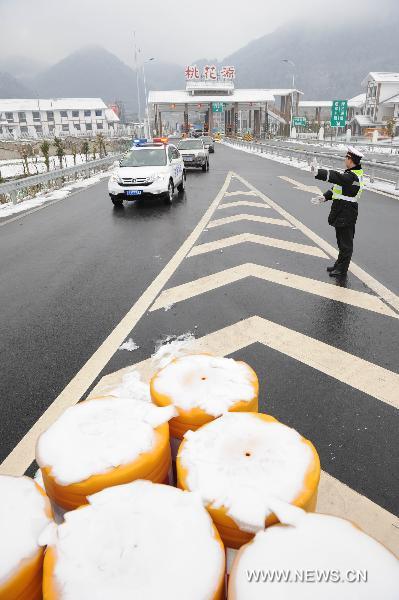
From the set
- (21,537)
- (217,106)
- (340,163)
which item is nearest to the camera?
(21,537)

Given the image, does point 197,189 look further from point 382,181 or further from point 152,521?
point 152,521

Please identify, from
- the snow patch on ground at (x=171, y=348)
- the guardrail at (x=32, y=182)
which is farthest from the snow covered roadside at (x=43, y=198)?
the snow patch on ground at (x=171, y=348)

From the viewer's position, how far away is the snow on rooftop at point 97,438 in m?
1.67

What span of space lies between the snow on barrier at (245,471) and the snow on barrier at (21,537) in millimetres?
542

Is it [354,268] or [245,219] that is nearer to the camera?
[354,268]

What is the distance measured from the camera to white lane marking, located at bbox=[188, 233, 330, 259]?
805cm

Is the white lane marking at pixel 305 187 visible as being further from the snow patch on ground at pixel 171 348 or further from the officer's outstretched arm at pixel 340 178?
the snow patch on ground at pixel 171 348

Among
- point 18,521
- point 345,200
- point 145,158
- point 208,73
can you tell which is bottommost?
point 18,521

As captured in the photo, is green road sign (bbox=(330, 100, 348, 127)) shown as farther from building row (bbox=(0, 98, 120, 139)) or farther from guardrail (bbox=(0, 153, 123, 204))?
building row (bbox=(0, 98, 120, 139))

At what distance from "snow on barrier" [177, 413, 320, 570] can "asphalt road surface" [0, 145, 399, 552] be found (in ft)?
3.57

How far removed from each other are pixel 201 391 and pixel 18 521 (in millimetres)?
975

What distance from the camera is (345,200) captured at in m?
6.27

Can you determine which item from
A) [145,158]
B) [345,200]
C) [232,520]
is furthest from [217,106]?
[232,520]

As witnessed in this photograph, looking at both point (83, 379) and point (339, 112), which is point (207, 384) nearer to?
point (83, 379)
